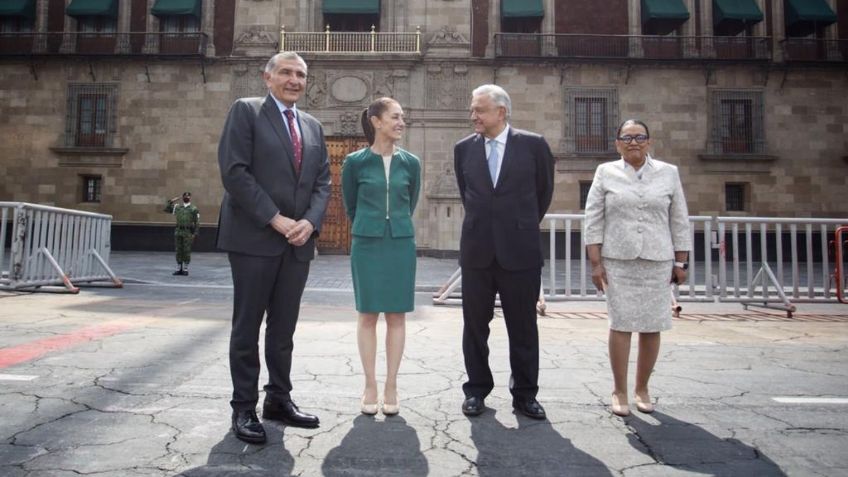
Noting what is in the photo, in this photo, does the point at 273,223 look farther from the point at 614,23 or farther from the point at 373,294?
the point at 614,23

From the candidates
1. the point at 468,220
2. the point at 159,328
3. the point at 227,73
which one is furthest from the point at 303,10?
the point at 468,220

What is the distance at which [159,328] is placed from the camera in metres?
5.27


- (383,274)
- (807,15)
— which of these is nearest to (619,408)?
(383,274)

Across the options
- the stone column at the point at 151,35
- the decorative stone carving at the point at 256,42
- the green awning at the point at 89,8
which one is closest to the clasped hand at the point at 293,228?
the decorative stone carving at the point at 256,42

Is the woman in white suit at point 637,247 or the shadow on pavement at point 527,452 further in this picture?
the woman in white suit at point 637,247

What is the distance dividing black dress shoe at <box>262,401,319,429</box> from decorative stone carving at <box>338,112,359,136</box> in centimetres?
1626

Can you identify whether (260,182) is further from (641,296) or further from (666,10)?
(666,10)

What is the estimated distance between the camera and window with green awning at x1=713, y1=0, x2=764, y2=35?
17.9m

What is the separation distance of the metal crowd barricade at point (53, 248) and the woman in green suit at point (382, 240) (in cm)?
693

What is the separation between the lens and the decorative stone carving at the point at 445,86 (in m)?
18.4

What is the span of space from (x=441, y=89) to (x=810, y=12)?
1327 cm

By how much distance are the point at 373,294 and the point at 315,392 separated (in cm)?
79

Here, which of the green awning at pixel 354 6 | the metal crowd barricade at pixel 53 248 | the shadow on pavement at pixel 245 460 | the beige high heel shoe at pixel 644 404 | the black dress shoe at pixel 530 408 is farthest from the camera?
the green awning at pixel 354 6

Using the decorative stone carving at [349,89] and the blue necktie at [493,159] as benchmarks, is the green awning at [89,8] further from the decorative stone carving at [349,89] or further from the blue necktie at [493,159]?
the blue necktie at [493,159]
